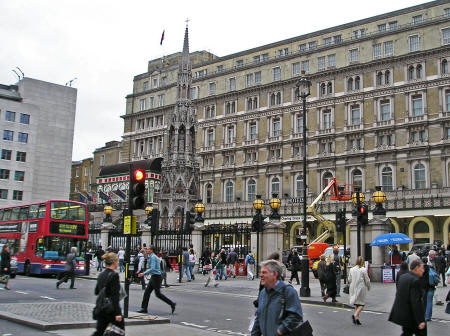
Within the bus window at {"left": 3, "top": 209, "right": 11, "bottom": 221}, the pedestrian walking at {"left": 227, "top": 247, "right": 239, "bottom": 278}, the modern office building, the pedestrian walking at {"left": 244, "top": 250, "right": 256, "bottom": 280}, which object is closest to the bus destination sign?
the bus window at {"left": 3, "top": 209, "right": 11, "bottom": 221}

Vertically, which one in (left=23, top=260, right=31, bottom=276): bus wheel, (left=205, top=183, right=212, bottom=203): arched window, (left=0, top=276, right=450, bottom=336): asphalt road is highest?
(left=205, top=183, right=212, bottom=203): arched window

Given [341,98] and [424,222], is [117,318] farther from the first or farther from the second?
[341,98]

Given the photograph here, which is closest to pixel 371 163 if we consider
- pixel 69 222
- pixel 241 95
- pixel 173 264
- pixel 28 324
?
pixel 241 95

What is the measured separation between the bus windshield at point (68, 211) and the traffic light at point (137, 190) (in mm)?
15227

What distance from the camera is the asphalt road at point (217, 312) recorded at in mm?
11523

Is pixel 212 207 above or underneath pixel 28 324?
above

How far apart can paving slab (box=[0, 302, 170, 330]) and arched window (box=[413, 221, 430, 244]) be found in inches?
1616

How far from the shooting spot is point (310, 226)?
5541 centimetres

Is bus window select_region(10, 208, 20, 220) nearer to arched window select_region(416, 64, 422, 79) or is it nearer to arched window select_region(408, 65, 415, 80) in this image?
arched window select_region(408, 65, 415, 80)

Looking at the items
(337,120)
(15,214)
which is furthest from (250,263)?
(337,120)

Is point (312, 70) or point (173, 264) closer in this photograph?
point (173, 264)

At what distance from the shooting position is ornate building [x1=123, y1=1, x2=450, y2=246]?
49.9 meters

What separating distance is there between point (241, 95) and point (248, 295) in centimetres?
4819

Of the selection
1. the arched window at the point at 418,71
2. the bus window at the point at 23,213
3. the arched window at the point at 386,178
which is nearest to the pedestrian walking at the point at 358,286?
the bus window at the point at 23,213
